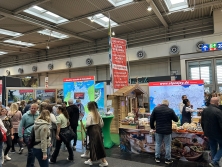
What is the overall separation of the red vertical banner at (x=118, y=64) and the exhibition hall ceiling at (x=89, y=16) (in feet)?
7.90

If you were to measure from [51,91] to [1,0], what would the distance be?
4.31 m

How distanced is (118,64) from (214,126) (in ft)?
11.0

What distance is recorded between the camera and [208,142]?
12.6ft

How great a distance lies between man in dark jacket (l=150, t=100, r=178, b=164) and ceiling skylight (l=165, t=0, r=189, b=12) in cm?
578

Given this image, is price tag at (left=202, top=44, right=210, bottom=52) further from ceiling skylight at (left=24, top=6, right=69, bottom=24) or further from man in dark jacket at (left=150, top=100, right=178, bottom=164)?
ceiling skylight at (left=24, top=6, right=69, bottom=24)

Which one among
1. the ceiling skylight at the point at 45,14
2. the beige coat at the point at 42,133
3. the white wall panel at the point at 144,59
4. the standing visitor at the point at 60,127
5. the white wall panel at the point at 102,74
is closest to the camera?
the beige coat at the point at 42,133

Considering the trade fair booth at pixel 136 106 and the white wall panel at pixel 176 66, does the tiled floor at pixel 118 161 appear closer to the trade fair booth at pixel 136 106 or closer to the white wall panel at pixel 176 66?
the trade fair booth at pixel 136 106


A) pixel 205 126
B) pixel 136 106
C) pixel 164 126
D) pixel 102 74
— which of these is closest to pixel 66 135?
pixel 164 126

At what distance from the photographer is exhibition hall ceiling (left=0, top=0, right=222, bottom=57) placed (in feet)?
24.9

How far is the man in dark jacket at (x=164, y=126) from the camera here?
3.70 m

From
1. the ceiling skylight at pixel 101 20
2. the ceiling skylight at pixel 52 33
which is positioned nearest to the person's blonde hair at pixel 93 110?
the ceiling skylight at pixel 101 20

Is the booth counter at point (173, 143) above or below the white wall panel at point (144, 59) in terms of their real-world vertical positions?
below

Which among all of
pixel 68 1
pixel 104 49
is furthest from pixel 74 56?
pixel 68 1

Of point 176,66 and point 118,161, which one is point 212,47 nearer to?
point 176,66
